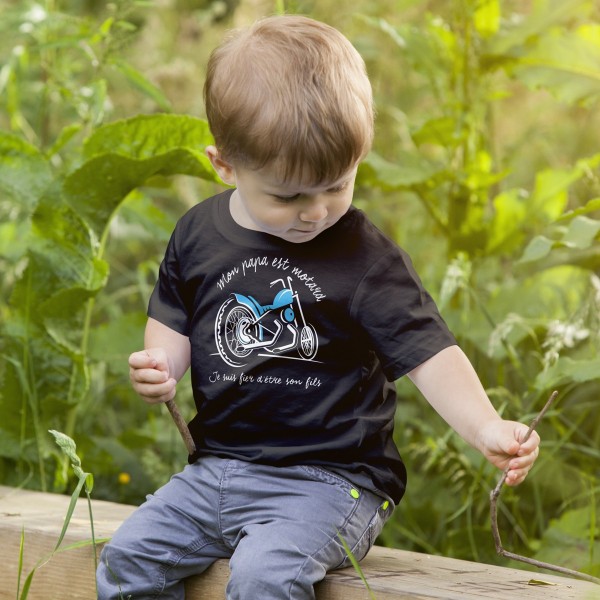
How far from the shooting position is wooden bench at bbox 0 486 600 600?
1.61 metres

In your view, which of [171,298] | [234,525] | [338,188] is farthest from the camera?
[171,298]

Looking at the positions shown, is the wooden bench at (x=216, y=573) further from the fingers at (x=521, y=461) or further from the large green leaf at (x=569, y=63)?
the large green leaf at (x=569, y=63)

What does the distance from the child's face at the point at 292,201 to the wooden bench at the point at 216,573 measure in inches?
23.1

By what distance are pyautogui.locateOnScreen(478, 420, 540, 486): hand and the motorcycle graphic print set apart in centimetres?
34

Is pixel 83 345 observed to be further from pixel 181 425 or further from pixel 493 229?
pixel 493 229

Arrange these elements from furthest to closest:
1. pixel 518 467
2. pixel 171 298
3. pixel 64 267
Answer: pixel 64 267 < pixel 171 298 < pixel 518 467

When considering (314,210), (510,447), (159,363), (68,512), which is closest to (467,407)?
(510,447)

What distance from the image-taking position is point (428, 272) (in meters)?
2.92

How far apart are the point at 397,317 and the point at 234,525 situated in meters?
0.45

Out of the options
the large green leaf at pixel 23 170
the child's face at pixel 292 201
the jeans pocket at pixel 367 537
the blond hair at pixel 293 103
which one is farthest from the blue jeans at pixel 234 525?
the large green leaf at pixel 23 170

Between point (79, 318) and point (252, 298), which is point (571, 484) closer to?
point (252, 298)

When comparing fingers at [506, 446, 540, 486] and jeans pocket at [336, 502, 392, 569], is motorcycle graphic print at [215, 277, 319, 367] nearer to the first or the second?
jeans pocket at [336, 502, 392, 569]

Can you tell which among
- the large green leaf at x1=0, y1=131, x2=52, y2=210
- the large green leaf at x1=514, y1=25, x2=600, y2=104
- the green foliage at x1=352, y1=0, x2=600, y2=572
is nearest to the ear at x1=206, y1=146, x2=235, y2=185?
the large green leaf at x1=0, y1=131, x2=52, y2=210

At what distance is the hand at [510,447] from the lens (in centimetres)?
150
